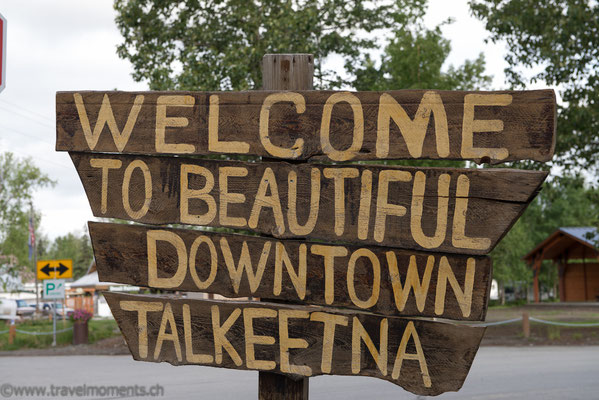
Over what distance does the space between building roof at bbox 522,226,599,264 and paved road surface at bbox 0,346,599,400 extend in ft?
85.5

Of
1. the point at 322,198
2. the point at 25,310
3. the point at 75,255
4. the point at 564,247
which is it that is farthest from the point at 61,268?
the point at 75,255

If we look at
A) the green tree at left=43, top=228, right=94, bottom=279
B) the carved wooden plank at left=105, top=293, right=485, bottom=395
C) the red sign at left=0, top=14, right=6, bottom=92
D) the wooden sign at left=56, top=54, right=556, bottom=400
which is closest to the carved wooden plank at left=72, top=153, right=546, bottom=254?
the wooden sign at left=56, top=54, right=556, bottom=400

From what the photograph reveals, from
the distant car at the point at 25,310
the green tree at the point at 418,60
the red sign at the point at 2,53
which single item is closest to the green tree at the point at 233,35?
the green tree at the point at 418,60

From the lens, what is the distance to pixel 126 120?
3.77 meters

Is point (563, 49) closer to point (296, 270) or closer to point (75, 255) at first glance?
point (296, 270)

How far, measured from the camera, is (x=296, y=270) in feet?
11.7

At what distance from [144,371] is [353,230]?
1042 centimetres

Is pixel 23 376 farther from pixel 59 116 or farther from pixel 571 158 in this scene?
pixel 571 158

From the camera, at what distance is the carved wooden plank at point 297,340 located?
3414mm

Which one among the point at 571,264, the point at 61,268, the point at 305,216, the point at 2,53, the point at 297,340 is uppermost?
the point at 2,53

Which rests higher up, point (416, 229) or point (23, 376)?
point (416, 229)

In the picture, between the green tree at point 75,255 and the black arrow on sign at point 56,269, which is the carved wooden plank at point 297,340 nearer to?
the black arrow on sign at point 56,269

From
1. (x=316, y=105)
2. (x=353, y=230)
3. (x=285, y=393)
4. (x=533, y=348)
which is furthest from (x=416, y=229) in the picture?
(x=533, y=348)

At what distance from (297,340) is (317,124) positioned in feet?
3.77
